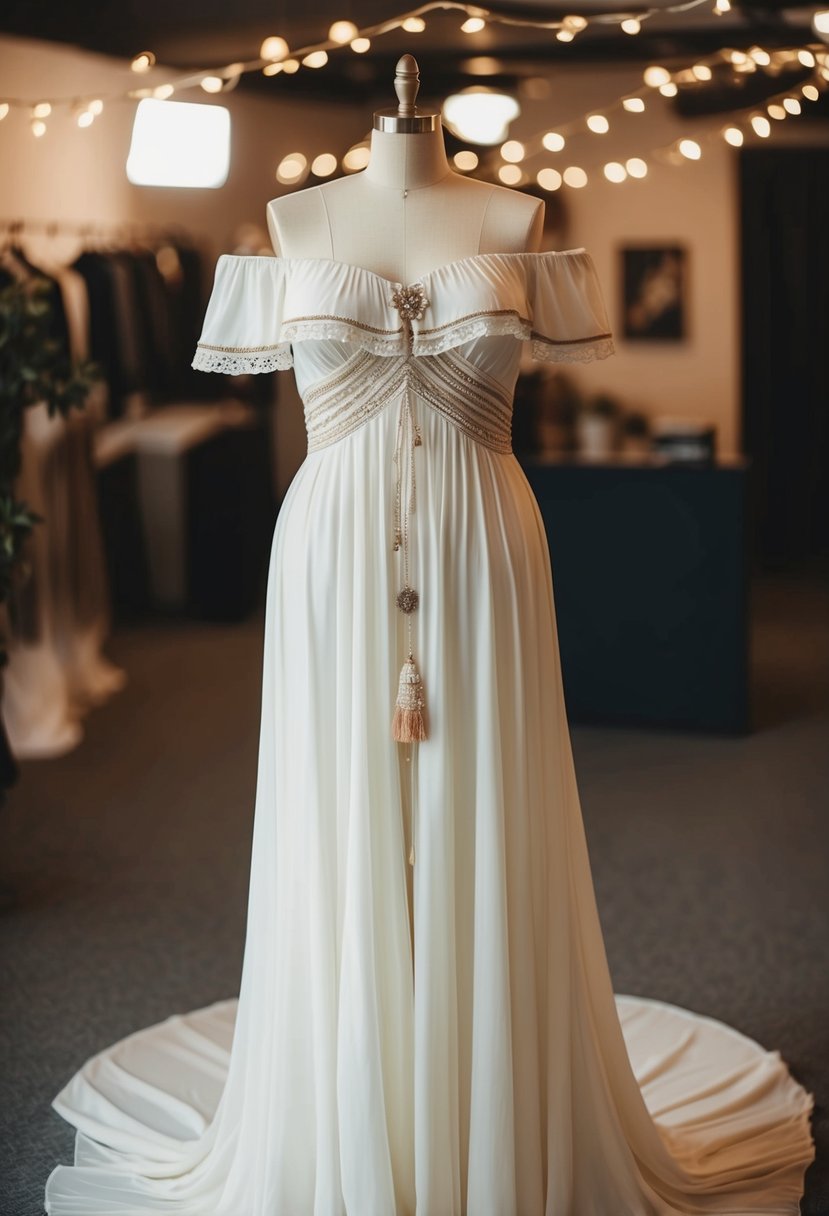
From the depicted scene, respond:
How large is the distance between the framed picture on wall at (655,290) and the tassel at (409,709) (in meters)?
6.88

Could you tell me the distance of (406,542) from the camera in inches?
84.3

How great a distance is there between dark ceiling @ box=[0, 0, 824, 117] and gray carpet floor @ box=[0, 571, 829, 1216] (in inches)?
Answer: 109

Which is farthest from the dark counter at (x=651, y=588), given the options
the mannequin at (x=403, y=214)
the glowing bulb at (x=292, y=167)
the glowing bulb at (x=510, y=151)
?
the mannequin at (x=403, y=214)

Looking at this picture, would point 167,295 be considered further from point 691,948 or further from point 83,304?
point 691,948

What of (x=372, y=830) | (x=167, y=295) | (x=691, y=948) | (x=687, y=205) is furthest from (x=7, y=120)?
(x=372, y=830)

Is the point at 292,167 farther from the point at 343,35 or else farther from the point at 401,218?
the point at 401,218

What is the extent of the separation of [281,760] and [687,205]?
6938mm

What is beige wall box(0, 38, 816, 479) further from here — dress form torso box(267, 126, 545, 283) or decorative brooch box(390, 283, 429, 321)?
decorative brooch box(390, 283, 429, 321)

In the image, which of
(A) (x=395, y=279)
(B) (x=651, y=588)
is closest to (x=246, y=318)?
(A) (x=395, y=279)

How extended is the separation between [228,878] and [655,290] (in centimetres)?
558

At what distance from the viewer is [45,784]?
4.85m

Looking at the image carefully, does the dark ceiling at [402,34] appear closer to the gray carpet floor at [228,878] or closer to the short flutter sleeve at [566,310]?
the gray carpet floor at [228,878]

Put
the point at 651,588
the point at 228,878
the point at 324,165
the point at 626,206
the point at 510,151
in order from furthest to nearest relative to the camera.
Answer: the point at 626,206, the point at 324,165, the point at 651,588, the point at 510,151, the point at 228,878

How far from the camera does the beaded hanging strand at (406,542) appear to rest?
2111 mm
